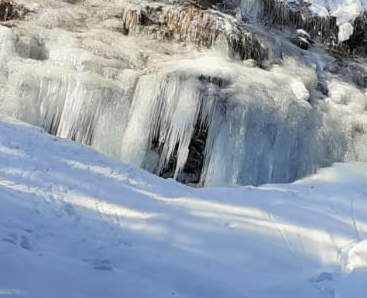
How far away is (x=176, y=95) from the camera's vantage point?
792 centimetres

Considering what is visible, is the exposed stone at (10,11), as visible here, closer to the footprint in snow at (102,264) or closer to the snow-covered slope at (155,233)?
the snow-covered slope at (155,233)

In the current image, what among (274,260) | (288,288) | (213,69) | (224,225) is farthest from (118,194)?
(213,69)

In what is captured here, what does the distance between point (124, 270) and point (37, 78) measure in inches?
174

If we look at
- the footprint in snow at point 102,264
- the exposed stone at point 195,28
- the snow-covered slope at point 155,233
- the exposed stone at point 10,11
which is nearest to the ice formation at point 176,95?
the exposed stone at point 195,28

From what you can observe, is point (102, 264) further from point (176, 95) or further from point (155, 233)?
point (176, 95)

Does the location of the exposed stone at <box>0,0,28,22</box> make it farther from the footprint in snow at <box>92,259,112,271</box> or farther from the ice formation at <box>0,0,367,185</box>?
the footprint in snow at <box>92,259,112,271</box>

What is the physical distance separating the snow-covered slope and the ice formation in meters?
1.03

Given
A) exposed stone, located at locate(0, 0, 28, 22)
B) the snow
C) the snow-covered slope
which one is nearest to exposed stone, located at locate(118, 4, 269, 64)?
exposed stone, located at locate(0, 0, 28, 22)

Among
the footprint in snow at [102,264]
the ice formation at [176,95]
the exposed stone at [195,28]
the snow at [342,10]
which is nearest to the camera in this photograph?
the footprint in snow at [102,264]

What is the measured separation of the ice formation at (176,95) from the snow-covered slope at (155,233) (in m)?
1.03

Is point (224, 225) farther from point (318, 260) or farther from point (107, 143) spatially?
point (107, 143)

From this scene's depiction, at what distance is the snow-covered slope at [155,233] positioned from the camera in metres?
3.75

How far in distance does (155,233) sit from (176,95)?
329 cm

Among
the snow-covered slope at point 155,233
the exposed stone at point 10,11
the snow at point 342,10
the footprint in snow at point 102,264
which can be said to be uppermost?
the snow at point 342,10
